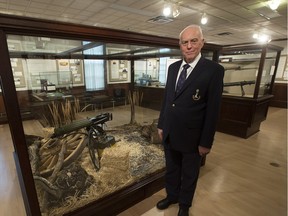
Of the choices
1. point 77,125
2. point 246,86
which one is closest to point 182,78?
point 77,125

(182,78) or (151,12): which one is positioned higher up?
(151,12)

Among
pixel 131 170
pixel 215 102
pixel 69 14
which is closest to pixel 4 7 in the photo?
pixel 69 14

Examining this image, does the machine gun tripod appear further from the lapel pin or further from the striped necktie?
the lapel pin

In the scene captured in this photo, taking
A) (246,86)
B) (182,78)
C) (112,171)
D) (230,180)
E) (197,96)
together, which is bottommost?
(230,180)

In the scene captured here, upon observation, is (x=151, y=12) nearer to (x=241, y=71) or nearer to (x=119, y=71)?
(x=119, y=71)

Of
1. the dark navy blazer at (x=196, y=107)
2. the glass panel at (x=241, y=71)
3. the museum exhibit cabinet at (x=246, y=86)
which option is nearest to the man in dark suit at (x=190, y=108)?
the dark navy blazer at (x=196, y=107)

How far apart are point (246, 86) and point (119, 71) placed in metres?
2.79

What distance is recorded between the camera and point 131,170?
1942 millimetres

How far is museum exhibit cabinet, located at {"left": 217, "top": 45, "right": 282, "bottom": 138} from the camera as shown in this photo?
134 inches

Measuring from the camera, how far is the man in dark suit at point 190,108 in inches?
49.3

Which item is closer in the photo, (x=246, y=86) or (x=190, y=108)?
(x=190, y=108)

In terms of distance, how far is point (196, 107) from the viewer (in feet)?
4.26

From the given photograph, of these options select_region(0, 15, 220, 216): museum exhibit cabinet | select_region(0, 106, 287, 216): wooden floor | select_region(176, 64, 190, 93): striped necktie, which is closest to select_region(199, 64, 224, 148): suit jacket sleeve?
select_region(176, 64, 190, 93): striped necktie

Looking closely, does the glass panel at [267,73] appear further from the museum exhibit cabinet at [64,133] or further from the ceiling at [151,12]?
the museum exhibit cabinet at [64,133]
